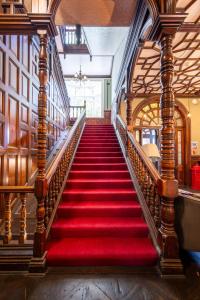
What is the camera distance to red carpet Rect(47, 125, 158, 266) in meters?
2.14

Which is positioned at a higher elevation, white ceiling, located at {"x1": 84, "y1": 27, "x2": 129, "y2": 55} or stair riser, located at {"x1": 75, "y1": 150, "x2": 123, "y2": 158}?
white ceiling, located at {"x1": 84, "y1": 27, "x2": 129, "y2": 55}

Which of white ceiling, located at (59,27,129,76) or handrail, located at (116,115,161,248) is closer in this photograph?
handrail, located at (116,115,161,248)

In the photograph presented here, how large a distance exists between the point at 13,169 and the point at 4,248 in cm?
126

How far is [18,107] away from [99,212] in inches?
81.2

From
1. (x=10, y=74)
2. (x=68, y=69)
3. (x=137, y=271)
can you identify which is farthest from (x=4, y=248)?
(x=68, y=69)

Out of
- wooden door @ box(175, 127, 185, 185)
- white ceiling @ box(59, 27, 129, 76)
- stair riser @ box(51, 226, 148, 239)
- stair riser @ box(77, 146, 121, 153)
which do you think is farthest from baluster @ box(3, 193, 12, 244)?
wooden door @ box(175, 127, 185, 185)

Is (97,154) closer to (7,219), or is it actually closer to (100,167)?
(100,167)

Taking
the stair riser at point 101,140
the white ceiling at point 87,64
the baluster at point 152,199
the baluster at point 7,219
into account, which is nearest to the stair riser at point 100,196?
the baluster at point 152,199

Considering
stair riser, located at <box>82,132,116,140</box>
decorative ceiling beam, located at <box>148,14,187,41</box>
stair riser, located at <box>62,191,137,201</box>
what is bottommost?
stair riser, located at <box>62,191,137,201</box>

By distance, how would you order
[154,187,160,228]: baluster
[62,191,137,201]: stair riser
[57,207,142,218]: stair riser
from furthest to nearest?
[62,191,137,201]: stair riser, [57,207,142,218]: stair riser, [154,187,160,228]: baluster

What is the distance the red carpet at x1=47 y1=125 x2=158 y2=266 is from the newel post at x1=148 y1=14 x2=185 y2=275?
21 centimetres

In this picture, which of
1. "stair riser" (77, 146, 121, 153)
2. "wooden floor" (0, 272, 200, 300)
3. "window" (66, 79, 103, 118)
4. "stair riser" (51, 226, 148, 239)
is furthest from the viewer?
"window" (66, 79, 103, 118)

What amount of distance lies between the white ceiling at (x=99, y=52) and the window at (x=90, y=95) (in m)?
0.51

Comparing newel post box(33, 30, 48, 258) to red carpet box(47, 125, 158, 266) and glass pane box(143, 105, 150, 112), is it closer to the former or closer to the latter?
red carpet box(47, 125, 158, 266)
